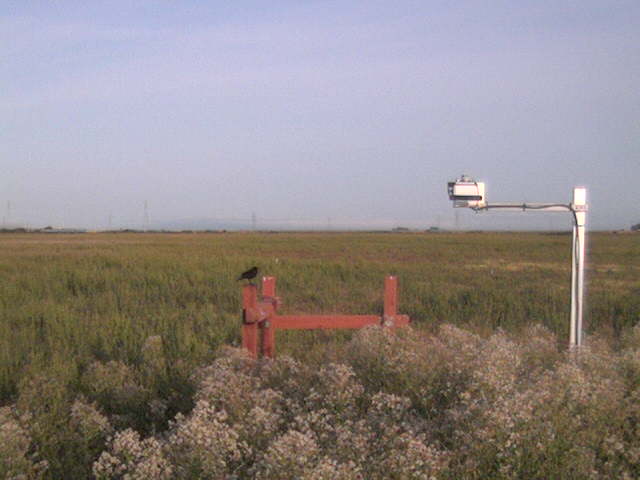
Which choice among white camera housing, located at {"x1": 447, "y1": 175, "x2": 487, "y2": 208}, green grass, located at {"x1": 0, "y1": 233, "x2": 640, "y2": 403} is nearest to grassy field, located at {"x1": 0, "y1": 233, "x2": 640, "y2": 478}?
green grass, located at {"x1": 0, "y1": 233, "x2": 640, "y2": 403}

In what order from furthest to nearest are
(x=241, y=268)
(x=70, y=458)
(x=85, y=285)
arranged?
(x=241, y=268), (x=85, y=285), (x=70, y=458)

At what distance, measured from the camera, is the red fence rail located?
20.4 ft

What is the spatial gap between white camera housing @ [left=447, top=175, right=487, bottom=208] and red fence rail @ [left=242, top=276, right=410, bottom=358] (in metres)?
1.09

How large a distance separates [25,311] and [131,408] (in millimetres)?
6052

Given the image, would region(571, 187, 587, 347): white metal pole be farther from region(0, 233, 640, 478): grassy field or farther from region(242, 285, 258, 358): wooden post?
region(242, 285, 258, 358): wooden post

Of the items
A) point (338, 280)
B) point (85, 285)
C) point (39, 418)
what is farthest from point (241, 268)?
point (39, 418)

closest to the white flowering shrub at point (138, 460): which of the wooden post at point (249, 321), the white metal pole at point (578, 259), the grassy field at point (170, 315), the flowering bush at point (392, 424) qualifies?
the flowering bush at point (392, 424)

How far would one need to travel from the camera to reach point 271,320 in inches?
260

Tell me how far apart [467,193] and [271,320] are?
2.29 meters

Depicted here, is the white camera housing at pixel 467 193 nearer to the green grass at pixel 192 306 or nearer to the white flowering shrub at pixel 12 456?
the green grass at pixel 192 306

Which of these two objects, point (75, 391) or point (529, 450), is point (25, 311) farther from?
point (529, 450)

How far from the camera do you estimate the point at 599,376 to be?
4137 mm

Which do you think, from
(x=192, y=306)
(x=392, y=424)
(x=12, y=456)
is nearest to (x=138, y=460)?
(x=12, y=456)

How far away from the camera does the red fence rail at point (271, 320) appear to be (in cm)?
621
